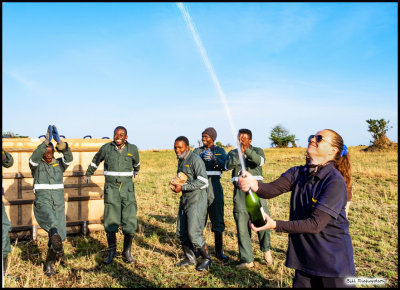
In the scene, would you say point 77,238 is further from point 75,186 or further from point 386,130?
point 386,130

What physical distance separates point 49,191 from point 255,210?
4.85 metres

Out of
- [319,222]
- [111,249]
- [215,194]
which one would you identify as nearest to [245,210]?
[215,194]

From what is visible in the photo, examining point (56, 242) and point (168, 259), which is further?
point (168, 259)

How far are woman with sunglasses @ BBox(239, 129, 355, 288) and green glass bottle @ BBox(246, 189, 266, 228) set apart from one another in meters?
0.05

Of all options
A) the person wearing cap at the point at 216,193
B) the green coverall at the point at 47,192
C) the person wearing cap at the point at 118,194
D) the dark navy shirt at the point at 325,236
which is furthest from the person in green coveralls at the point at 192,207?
the dark navy shirt at the point at 325,236

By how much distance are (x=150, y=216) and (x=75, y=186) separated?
305 cm

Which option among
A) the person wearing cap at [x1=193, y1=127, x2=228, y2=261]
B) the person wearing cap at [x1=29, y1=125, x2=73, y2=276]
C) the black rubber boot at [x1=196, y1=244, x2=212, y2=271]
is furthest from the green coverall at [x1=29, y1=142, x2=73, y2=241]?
the person wearing cap at [x1=193, y1=127, x2=228, y2=261]

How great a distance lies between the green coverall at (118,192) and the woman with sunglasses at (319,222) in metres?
4.33

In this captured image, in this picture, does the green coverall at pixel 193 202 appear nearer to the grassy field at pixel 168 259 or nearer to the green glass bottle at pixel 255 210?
the grassy field at pixel 168 259

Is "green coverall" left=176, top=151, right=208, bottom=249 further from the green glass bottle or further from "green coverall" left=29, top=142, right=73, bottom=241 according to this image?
the green glass bottle

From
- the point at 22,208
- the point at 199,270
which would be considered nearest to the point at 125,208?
the point at 199,270

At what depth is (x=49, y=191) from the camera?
6699 millimetres

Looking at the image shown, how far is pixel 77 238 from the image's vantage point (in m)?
8.53

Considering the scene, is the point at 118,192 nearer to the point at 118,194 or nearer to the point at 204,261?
the point at 118,194
